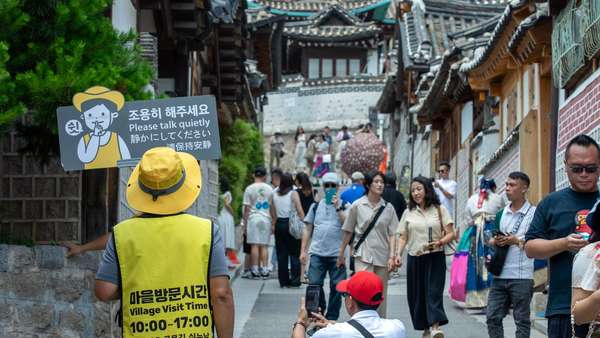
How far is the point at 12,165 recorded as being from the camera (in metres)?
10.1

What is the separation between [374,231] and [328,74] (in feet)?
170

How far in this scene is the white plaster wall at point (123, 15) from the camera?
11555 millimetres

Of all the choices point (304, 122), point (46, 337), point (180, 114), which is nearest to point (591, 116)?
point (180, 114)

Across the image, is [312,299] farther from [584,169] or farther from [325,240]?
[325,240]

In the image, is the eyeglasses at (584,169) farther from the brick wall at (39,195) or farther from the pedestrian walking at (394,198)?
the pedestrian walking at (394,198)

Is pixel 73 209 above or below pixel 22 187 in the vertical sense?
below

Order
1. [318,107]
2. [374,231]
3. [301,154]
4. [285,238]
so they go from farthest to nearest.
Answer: [318,107]
[301,154]
[285,238]
[374,231]

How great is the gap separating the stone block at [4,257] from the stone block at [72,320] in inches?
23.9

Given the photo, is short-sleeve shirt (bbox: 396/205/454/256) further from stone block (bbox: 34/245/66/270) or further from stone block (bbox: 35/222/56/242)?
stone block (bbox: 34/245/66/270)

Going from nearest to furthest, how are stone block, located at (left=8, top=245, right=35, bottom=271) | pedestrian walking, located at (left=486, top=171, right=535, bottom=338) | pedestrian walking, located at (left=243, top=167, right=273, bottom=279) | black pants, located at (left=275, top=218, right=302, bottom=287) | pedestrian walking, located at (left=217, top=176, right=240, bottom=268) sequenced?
1. stone block, located at (left=8, top=245, right=35, bottom=271)
2. pedestrian walking, located at (left=486, top=171, right=535, bottom=338)
3. black pants, located at (left=275, top=218, right=302, bottom=287)
4. pedestrian walking, located at (left=243, top=167, right=273, bottom=279)
5. pedestrian walking, located at (left=217, top=176, right=240, bottom=268)

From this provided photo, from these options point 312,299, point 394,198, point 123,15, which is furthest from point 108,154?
point 394,198

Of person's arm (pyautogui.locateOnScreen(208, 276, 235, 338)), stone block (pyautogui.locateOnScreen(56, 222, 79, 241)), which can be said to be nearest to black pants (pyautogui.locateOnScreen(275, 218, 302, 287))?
stone block (pyautogui.locateOnScreen(56, 222, 79, 241))

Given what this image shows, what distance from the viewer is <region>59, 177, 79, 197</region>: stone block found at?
10.1 m

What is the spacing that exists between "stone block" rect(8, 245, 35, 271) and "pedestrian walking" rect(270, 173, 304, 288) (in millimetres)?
8719
